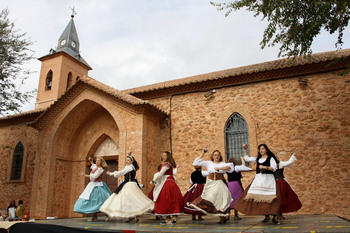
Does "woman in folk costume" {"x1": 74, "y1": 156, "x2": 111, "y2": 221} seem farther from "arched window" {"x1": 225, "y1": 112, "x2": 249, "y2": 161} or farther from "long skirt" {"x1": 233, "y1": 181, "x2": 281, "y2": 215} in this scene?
"arched window" {"x1": 225, "y1": 112, "x2": 249, "y2": 161}

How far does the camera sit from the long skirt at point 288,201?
6422mm

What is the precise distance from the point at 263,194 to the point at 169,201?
7.44 ft

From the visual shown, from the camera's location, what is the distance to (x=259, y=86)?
11.5 meters

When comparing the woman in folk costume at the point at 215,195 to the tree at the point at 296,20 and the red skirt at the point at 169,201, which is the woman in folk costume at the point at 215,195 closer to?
the red skirt at the point at 169,201

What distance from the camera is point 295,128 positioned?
10477 mm

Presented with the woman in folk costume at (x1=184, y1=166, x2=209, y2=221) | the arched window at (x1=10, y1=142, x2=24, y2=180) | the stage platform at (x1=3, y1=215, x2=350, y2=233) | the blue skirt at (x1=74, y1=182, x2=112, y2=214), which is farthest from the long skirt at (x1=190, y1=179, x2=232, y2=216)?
the arched window at (x1=10, y1=142, x2=24, y2=180)

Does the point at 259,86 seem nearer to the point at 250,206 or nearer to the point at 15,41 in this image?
the point at 250,206

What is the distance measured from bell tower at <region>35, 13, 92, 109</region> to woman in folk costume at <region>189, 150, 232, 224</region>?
17.4m

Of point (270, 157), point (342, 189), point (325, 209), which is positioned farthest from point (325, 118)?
point (270, 157)

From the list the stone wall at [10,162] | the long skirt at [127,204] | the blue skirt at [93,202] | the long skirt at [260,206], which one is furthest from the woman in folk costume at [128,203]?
the stone wall at [10,162]

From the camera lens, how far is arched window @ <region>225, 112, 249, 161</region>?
11352 millimetres

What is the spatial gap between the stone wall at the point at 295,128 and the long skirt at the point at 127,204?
14.7 feet

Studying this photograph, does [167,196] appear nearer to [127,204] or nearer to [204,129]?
[127,204]

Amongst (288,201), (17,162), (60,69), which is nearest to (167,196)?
(288,201)
